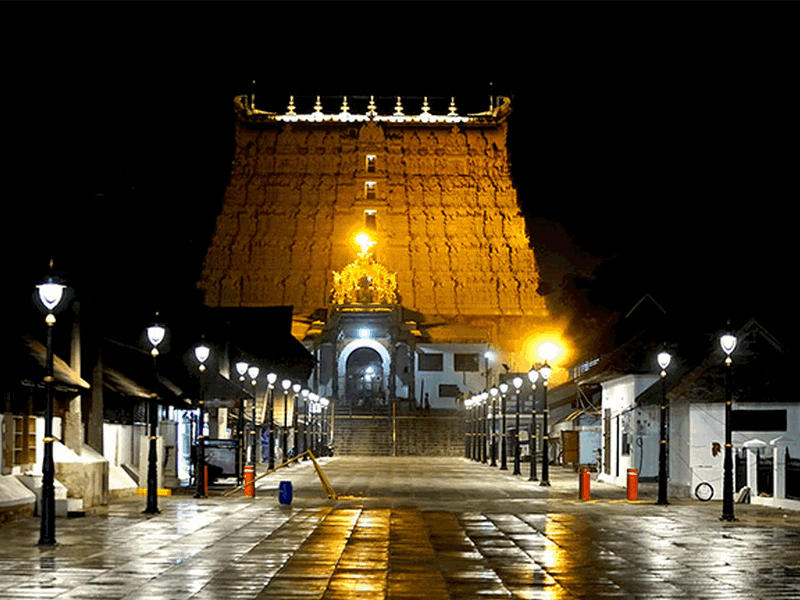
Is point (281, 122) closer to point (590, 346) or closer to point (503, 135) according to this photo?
point (503, 135)

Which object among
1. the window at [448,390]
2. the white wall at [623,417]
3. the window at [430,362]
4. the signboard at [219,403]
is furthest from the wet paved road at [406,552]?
the window at [430,362]

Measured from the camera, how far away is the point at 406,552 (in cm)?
2039

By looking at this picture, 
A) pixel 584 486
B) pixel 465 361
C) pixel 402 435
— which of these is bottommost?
pixel 402 435

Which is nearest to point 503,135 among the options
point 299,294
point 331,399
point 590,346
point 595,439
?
point 299,294

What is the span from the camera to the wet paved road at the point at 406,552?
15.6 metres

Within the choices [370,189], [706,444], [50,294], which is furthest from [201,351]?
[370,189]

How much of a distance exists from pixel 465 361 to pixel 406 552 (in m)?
92.9

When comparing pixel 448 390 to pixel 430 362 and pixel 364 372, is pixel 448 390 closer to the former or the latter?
pixel 430 362

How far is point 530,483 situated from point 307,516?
21.3 m

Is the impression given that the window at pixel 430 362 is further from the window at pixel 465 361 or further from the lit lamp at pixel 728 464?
the lit lamp at pixel 728 464

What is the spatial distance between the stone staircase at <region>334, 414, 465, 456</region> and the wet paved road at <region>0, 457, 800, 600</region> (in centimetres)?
6033

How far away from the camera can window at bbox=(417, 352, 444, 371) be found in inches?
4444

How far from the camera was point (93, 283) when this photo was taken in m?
37.2

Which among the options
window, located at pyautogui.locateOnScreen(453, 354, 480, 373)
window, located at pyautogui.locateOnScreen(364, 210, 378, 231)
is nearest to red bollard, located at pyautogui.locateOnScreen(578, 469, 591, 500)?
window, located at pyautogui.locateOnScreen(453, 354, 480, 373)
